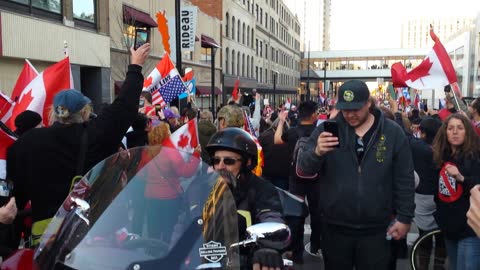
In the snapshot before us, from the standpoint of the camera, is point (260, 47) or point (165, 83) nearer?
point (165, 83)

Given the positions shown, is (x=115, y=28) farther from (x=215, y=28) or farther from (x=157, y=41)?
(x=215, y=28)

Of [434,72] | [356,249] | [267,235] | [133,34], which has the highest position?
[133,34]

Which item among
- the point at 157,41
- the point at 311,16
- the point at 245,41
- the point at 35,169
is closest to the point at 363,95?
the point at 35,169

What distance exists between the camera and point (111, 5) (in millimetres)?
20312

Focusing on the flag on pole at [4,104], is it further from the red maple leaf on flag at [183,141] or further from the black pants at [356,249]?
the black pants at [356,249]

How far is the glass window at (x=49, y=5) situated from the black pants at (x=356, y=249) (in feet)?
47.9

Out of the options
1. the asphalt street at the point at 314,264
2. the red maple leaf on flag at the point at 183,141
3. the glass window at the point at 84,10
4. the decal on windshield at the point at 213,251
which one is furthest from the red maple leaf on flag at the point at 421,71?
the glass window at the point at 84,10

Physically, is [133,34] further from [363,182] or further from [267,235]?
[267,235]

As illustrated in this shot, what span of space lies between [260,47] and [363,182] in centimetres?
5308

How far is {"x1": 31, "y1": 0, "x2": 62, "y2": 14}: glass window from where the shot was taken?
15.3m

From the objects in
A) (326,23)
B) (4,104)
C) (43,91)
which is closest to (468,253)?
(43,91)

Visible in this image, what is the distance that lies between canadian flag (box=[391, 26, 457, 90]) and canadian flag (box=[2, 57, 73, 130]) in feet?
19.2

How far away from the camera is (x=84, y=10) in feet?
60.7

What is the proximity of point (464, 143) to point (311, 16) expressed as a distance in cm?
14861
